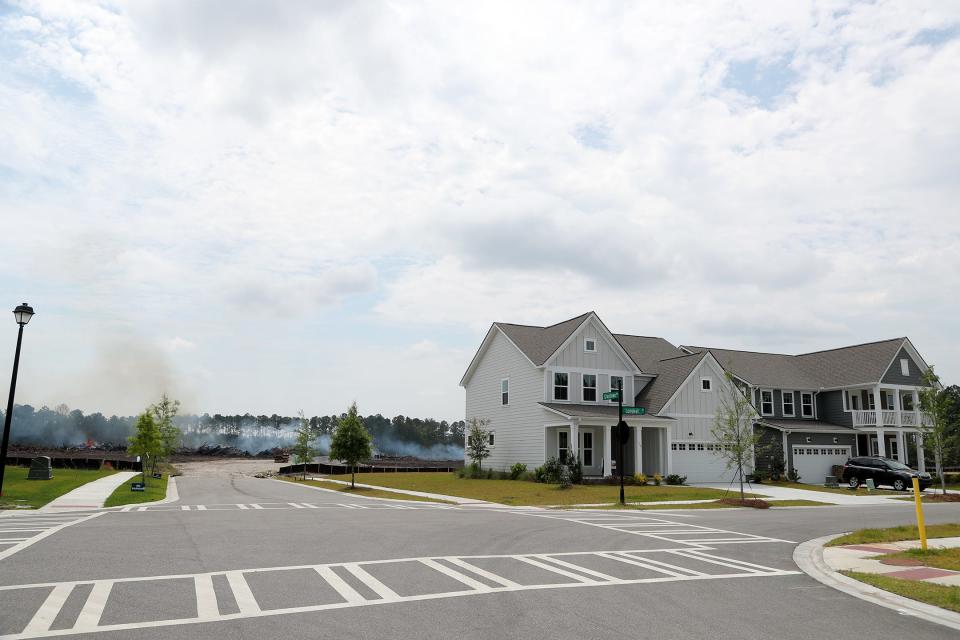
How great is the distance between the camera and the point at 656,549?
1399 centimetres

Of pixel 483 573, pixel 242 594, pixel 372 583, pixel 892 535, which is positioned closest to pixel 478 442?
pixel 892 535

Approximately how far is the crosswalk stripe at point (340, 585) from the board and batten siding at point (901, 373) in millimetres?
47634

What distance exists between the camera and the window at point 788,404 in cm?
4953

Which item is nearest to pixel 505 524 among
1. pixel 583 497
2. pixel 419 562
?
pixel 419 562

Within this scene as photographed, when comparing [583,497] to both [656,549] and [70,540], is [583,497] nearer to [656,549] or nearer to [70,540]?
[656,549]

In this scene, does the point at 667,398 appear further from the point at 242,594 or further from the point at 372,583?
the point at 242,594

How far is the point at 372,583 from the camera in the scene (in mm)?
9547

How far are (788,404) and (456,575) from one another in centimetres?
4516

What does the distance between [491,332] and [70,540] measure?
35.1 m

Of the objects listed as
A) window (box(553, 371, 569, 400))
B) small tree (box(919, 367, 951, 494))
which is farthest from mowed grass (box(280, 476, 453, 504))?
small tree (box(919, 367, 951, 494))

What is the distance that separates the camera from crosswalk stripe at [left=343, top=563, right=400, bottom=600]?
Answer: 8768mm

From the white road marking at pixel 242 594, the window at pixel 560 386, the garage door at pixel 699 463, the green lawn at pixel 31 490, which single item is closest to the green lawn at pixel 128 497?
the green lawn at pixel 31 490

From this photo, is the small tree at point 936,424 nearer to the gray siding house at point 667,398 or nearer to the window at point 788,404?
the gray siding house at point 667,398

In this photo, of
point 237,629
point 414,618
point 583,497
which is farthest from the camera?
point 583,497
